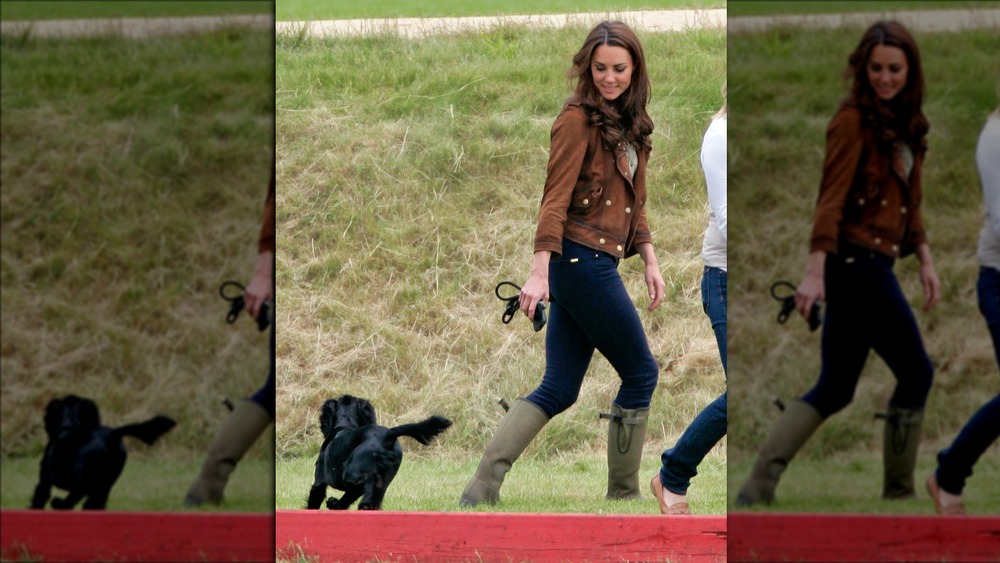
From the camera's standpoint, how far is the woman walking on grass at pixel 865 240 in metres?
1.16

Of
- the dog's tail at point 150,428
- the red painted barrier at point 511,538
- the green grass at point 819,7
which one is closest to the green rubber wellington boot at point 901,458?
the green grass at point 819,7

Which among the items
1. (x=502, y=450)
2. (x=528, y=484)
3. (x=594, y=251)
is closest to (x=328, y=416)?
(x=502, y=450)

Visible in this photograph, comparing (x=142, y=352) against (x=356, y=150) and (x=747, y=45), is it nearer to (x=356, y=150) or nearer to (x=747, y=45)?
(x=747, y=45)

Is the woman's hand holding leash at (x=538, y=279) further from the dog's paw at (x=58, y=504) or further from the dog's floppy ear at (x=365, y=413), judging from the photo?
the dog's paw at (x=58, y=504)

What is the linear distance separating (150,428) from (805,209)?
682mm

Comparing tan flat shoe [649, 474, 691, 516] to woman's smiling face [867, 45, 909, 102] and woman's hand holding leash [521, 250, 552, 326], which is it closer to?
woman's hand holding leash [521, 250, 552, 326]

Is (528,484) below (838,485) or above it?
below

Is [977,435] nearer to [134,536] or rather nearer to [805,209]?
[805,209]

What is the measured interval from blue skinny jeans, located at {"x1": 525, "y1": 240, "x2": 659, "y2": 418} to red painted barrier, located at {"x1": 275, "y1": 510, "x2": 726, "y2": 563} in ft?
1.67

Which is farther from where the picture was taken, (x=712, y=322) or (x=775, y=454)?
(x=712, y=322)

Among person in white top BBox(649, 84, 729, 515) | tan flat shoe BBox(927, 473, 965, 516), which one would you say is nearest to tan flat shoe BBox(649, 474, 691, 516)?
person in white top BBox(649, 84, 729, 515)

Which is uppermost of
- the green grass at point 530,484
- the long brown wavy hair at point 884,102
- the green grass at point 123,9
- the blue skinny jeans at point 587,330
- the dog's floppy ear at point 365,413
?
the green grass at point 123,9

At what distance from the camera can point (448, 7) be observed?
478 cm

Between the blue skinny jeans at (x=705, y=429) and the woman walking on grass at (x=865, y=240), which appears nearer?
the woman walking on grass at (x=865, y=240)
